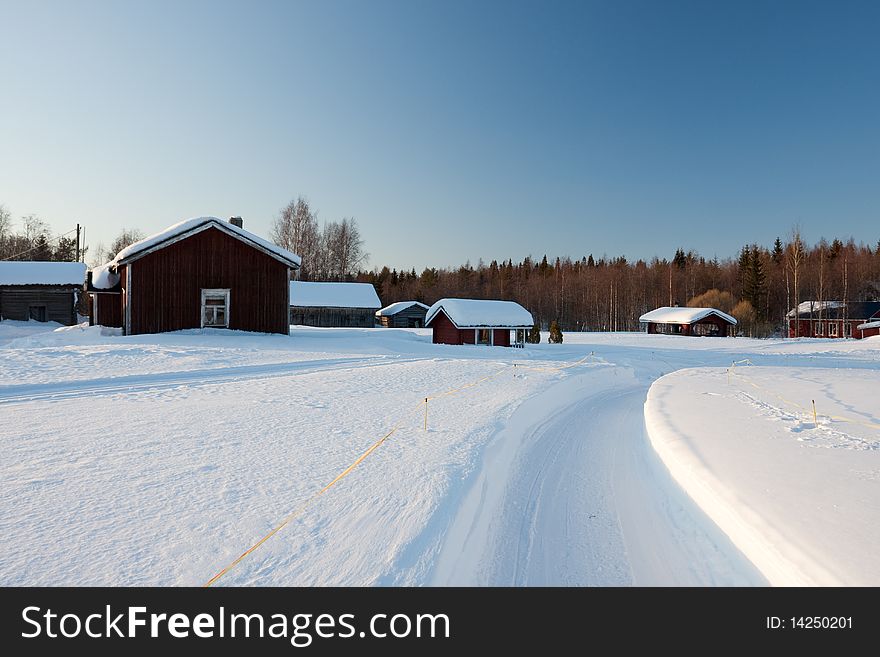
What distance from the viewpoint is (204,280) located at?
23.9m

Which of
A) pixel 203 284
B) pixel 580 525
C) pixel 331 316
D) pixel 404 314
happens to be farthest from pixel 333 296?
pixel 580 525

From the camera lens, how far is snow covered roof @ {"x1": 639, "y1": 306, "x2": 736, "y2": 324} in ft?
195

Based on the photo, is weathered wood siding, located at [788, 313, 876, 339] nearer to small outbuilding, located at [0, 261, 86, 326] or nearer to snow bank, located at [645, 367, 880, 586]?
snow bank, located at [645, 367, 880, 586]

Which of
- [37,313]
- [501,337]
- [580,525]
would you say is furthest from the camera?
[37,313]

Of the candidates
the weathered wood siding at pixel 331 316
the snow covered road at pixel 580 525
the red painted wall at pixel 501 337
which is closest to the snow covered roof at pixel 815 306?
the red painted wall at pixel 501 337

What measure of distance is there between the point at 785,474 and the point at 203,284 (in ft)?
79.3

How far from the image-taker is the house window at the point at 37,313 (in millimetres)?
37312

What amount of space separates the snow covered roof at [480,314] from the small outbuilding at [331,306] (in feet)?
58.9

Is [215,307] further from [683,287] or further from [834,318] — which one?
[683,287]

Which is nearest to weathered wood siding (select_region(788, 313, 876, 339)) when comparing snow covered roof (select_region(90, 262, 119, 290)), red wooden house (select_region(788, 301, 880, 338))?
red wooden house (select_region(788, 301, 880, 338))

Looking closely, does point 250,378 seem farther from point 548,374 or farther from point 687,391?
point 687,391

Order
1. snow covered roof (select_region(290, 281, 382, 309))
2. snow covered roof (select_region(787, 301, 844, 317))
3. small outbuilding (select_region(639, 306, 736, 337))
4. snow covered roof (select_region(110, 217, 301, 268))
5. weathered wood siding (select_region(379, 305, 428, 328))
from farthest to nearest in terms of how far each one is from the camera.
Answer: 1. weathered wood siding (select_region(379, 305, 428, 328))
2. snow covered roof (select_region(787, 301, 844, 317))
3. small outbuilding (select_region(639, 306, 736, 337))
4. snow covered roof (select_region(290, 281, 382, 309))
5. snow covered roof (select_region(110, 217, 301, 268))
